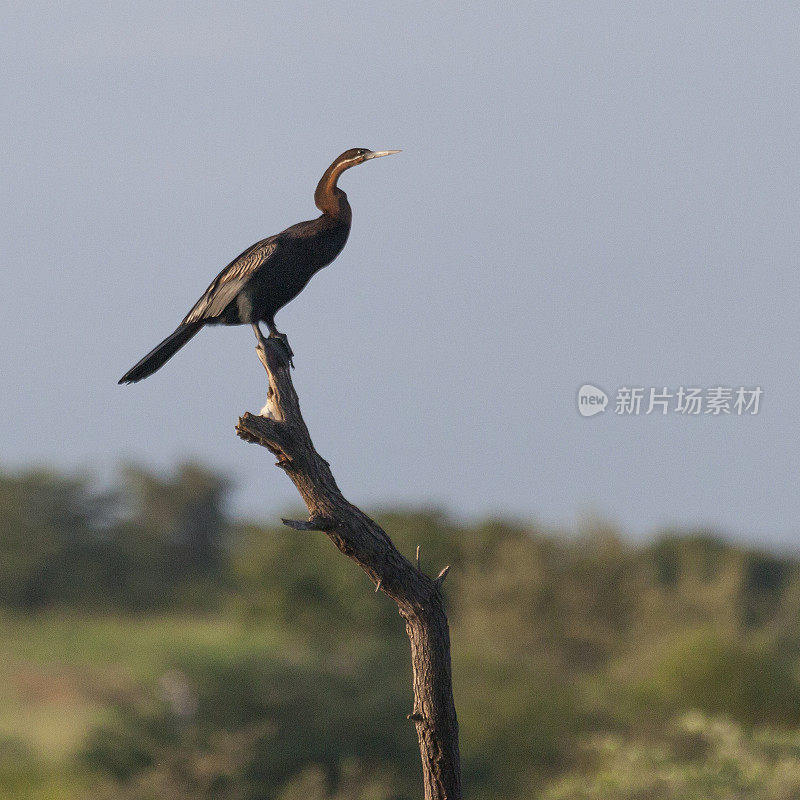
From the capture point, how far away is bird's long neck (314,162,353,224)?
4852 mm

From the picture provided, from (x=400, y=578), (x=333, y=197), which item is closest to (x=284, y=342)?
(x=333, y=197)

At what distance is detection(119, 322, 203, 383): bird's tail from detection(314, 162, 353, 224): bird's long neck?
837 mm

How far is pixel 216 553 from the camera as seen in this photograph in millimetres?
27922

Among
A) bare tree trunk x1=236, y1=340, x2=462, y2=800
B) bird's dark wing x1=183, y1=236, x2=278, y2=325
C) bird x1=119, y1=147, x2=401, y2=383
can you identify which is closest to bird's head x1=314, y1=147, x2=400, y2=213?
bird x1=119, y1=147, x2=401, y2=383

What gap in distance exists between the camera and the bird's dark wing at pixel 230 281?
470 cm

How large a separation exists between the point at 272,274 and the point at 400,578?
5.34ft

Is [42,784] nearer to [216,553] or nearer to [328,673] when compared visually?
[328,673]

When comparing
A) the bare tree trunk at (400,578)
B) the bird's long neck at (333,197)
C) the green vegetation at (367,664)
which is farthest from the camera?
the green vegetation at (367,664)

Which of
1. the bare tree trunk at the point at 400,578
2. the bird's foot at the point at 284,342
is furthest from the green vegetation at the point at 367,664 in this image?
the bird's foot at the point at 284,342

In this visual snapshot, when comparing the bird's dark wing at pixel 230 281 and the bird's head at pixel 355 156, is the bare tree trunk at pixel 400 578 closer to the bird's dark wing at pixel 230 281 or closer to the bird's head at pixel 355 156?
the bird's dark wing at pixel 230 281

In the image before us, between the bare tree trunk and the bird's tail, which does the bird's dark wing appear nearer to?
the bird's tail

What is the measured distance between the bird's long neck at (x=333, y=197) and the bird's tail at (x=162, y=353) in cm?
84

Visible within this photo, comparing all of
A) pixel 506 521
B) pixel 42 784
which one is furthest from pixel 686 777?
pixel 506 521

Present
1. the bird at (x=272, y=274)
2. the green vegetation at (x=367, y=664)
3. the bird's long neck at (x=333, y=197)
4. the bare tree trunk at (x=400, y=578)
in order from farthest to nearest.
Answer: the green vegetation at (x=367, y=664), the bird's long neck at (x=333, y=197), the bird at (x=272, y=274), the bare tree trunk at (x=400, y=578)
